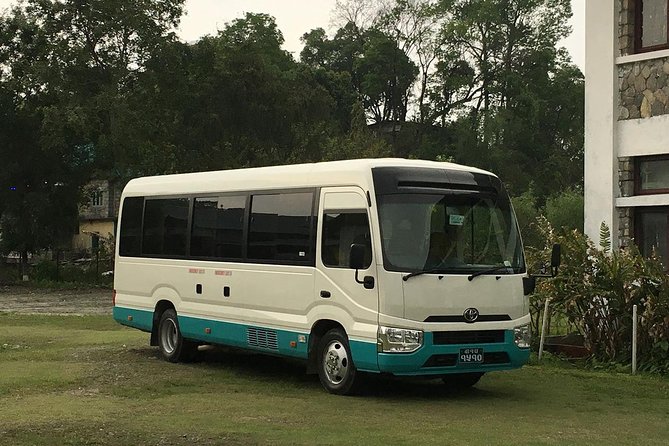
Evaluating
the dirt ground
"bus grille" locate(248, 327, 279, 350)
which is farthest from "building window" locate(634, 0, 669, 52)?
the dirt ground

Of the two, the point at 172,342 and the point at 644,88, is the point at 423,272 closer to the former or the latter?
the point at 172,342

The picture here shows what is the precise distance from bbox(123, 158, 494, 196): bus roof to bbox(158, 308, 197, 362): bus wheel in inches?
72.9

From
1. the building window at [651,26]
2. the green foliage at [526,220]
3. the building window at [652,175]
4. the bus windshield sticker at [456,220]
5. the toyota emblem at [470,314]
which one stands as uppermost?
the building window at [651,26]

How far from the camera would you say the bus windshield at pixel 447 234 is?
13.2m

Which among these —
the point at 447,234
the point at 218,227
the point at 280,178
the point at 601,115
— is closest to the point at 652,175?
the point at 601,115

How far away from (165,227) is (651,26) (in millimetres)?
8389

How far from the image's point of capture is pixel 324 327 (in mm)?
14078

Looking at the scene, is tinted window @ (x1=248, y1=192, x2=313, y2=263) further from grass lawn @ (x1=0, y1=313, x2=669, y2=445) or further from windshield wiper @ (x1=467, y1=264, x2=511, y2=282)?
windshield wiper @ (x1=467, y1=264, x2=511, y2=282)

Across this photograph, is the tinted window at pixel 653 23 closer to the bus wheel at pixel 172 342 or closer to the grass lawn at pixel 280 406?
the grass lawn at pixel 280 406

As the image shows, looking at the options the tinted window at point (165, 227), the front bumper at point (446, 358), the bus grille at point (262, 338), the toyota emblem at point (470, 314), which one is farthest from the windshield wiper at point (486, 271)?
the tinted window at point (165, 227)

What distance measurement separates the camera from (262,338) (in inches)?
593

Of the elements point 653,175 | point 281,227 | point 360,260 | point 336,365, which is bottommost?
point 336,365

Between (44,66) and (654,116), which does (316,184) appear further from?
(44,66)

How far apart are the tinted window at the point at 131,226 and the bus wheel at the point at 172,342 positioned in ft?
4.45
